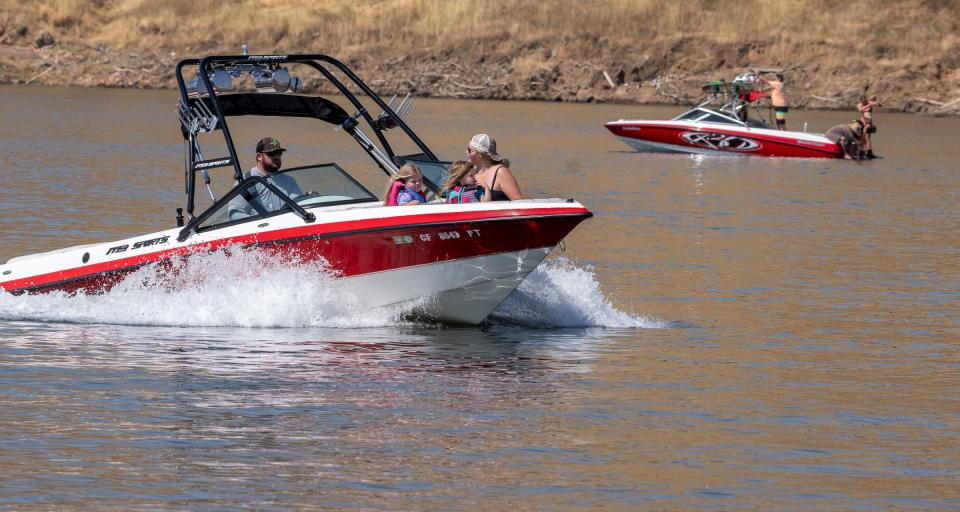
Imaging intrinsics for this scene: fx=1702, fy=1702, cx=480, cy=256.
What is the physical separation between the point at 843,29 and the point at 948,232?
Result: 186ft

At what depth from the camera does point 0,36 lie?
288 feet

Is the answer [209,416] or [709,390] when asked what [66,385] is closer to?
[209,416]

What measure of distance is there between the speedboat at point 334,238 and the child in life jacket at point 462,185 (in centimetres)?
17

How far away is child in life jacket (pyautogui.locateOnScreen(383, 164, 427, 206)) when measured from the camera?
14.7 m

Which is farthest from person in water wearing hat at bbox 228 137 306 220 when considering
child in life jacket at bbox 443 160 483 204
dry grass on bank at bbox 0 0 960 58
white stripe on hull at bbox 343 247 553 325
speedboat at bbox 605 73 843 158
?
dry grass on bank at bbox 0 0 960 58

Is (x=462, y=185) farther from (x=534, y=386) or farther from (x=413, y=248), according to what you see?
(x=534, y=386)

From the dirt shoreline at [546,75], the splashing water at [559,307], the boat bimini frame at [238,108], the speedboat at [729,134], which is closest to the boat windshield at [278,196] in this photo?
the boat bimini frame at [238,108]

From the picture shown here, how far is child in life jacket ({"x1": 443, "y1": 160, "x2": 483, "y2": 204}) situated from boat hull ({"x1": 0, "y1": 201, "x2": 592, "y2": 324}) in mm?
547

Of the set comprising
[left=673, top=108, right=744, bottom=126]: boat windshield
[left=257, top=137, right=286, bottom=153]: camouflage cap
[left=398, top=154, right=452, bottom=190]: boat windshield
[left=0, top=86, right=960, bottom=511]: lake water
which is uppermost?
[left=257, top=137, right=286, bottom=153]: camouflage cap

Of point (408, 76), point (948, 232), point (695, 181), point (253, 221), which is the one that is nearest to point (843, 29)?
point (408, 76)

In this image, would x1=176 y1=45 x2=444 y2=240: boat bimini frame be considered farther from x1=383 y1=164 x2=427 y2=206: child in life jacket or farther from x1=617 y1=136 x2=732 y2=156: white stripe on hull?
x1=617 y1=136 x2=732 y2=156: white stripe on hull

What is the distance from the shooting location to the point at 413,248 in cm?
1435

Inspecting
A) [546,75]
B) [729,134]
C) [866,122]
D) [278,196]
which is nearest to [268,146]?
[278,196]

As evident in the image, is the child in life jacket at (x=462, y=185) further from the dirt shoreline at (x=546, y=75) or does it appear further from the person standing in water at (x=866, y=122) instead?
the dirt shoreline at (x=546, y=75)
